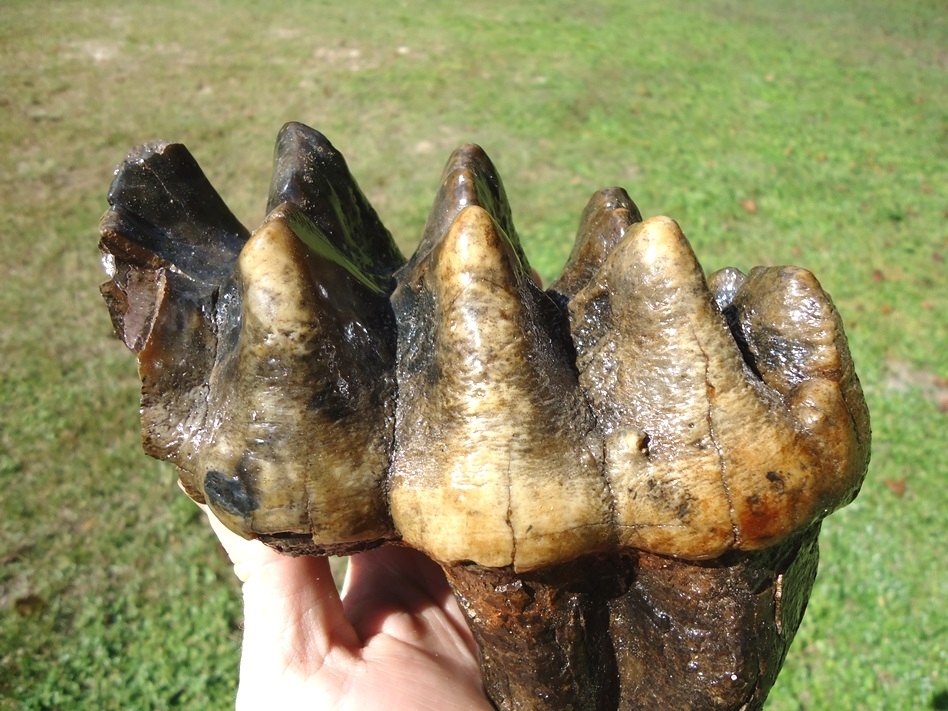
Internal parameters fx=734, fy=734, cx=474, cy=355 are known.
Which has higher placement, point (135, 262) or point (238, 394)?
point (135, 262)

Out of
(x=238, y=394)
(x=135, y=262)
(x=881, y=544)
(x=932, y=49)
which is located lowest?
(x=881, y=544)

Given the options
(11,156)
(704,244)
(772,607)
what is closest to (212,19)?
(11,156)

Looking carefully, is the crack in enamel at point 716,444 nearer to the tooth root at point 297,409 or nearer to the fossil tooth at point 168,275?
the tooth root at point 297,409

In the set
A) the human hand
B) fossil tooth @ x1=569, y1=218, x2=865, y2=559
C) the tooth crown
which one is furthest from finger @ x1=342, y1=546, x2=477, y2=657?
fossil tooth @ x1=569, y1=218, x2=865, y2=559

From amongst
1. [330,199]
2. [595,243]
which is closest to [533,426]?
[595,243]

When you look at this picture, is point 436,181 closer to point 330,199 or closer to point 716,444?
point 330,199

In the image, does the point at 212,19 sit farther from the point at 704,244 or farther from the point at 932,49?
the point at 932,49

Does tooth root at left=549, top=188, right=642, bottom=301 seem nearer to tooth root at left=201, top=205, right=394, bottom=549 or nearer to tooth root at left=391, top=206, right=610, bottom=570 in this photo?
tooth root at left=391, top=206, right=610, bottom=570


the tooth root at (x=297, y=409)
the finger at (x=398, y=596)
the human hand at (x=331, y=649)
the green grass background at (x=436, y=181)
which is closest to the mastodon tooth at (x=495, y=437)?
the tooth root at (x=297, y=409)
